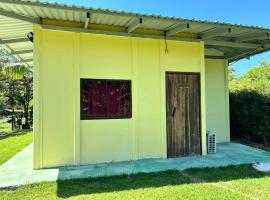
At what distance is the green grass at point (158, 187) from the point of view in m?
5.36

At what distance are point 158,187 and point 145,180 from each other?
0.51 meters

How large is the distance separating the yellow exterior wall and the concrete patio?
2382mm

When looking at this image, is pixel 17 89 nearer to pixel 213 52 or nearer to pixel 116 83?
pixel 213 52

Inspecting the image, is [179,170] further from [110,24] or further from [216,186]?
[110,24]

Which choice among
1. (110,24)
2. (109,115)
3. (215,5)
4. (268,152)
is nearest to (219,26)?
(110,24)

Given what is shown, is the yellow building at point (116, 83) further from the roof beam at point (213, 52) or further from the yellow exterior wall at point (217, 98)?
the yellow exterior wall at point (217, 98)

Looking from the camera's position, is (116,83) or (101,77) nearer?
(101,77)

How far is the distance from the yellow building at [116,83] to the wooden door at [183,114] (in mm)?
30

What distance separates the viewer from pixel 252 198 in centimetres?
520

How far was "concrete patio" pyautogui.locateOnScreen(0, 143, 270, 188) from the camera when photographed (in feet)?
21.6

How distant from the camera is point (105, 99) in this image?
810cm

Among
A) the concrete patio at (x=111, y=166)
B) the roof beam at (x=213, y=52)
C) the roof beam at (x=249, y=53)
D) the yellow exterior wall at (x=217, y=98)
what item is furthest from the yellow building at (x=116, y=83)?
the yellow exterior wall at (x=217, y=98)

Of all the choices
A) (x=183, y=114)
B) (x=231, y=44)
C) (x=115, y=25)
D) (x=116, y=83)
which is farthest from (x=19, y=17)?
(x=231, y=44)

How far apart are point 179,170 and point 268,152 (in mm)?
4051
